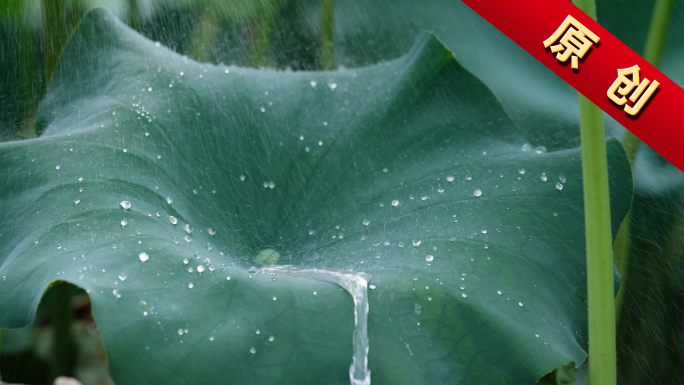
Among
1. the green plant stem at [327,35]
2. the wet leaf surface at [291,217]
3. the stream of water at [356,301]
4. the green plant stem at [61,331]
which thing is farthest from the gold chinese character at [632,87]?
the green plant stem at [61,331]

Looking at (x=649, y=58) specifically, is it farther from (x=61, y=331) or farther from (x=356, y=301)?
(x=61, y=331)

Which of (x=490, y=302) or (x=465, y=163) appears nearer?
(x=490, y=302)

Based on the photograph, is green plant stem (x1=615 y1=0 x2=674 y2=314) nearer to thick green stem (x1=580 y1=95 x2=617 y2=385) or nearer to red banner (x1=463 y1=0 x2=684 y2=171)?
red banner (x1=463 y1=0 x2=684 y2=171)

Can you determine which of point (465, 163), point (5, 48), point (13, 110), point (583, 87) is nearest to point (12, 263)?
point (465, 163)

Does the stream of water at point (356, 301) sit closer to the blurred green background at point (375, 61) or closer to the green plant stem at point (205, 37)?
the blurred green background at point (375, 61)

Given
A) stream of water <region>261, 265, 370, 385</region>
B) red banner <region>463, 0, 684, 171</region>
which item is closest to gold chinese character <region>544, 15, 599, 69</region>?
red banner <region>463, 0, 684, 171</region>

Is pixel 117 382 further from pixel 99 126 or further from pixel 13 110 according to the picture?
pixel 13 110
